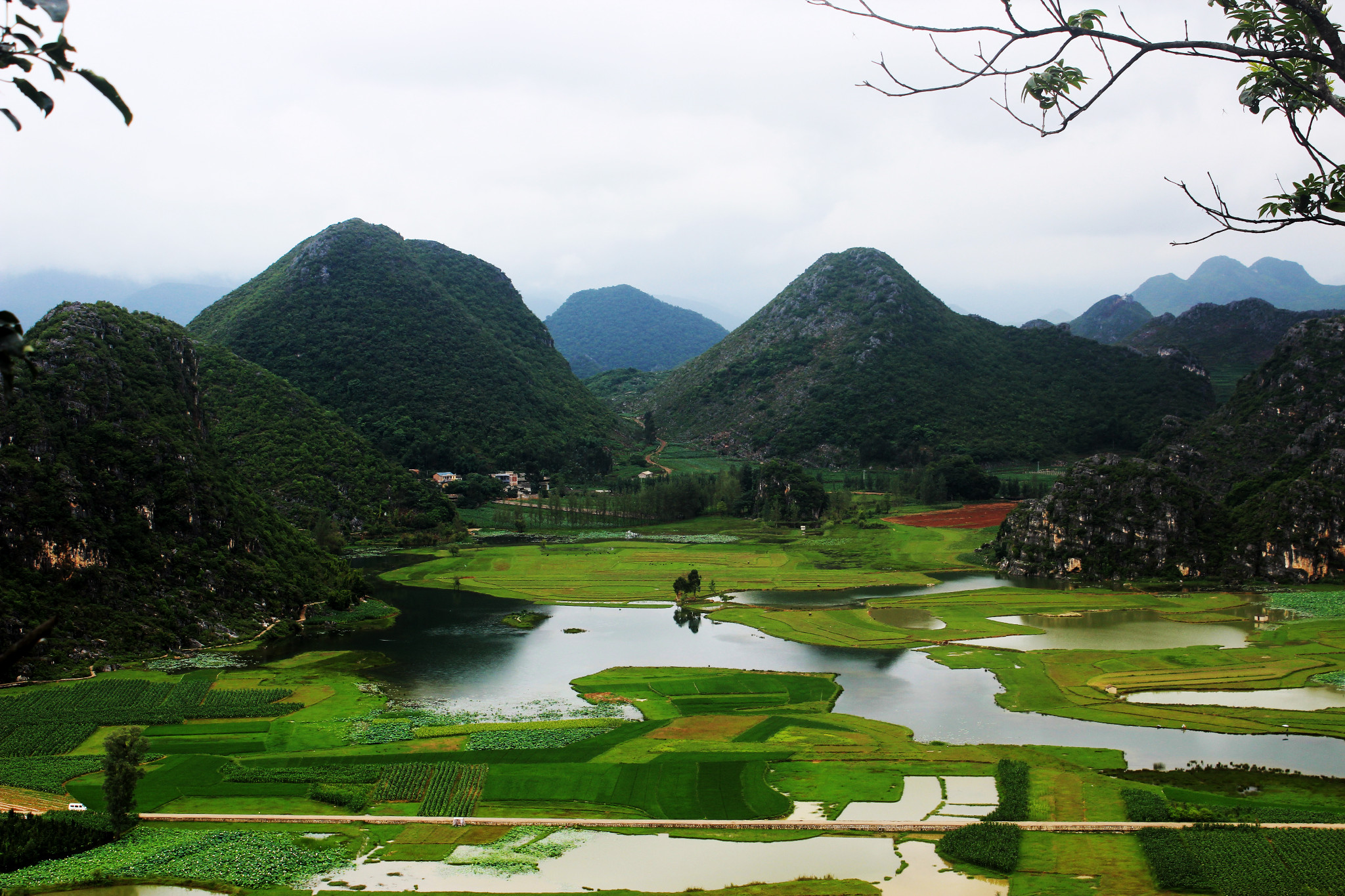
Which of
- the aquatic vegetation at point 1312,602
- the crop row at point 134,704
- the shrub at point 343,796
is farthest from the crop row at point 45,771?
the aquatic vegetation at point 1312,602

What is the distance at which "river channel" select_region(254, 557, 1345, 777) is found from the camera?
3900cm

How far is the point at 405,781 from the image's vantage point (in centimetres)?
3409

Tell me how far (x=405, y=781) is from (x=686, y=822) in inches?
407

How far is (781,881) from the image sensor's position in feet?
87.9

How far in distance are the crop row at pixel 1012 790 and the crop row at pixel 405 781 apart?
1918 cm

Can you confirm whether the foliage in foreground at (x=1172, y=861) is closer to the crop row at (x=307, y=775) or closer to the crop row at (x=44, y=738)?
the crop row at (x=307, y=775)

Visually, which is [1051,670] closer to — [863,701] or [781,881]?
[863,701]

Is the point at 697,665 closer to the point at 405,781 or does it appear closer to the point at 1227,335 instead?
the point at 405,781

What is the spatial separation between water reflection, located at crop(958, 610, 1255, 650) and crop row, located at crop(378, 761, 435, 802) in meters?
34.4

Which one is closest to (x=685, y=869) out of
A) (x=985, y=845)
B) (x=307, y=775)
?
(x=985, y=845)

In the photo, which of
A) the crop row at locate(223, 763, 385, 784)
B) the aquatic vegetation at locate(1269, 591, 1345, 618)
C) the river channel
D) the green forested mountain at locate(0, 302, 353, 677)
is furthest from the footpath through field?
the aquatic vegetation at locate(1269, 591, 1345, 618)

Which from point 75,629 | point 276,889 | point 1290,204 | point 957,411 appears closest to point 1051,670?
point 276,889

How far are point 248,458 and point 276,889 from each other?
78.6 m

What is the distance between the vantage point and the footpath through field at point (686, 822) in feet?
96.9
